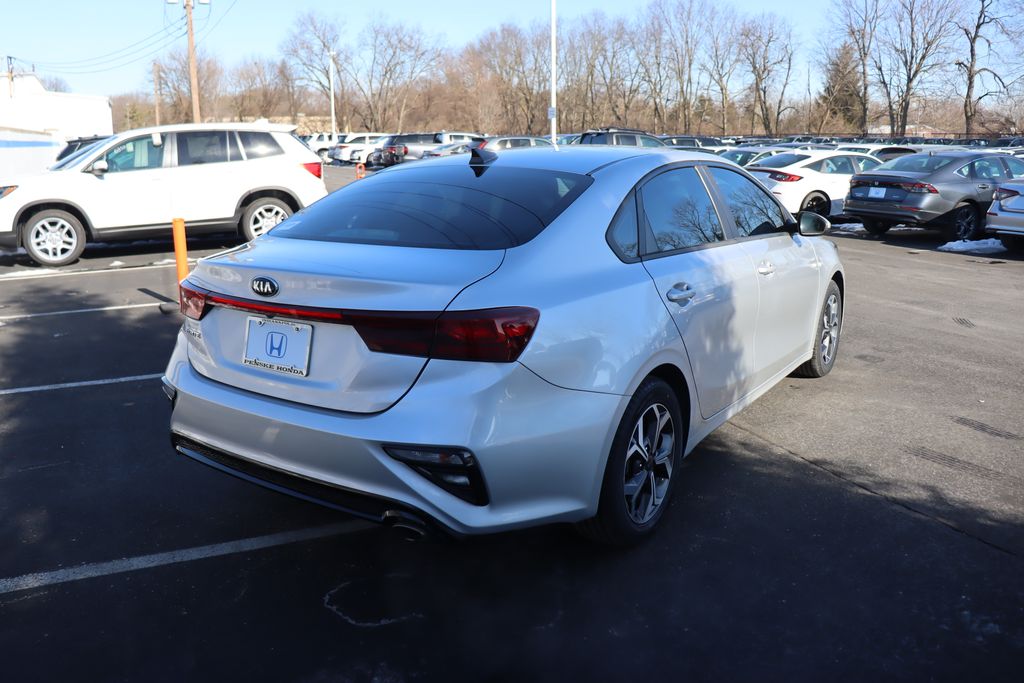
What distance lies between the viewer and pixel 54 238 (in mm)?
12188

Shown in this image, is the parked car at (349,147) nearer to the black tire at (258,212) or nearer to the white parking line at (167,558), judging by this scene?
the black tire at (258,212)

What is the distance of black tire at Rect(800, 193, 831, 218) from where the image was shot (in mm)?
16609

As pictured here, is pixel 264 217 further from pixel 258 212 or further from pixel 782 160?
pixel 782 160

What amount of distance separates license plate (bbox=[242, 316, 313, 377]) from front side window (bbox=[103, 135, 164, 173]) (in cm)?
1045

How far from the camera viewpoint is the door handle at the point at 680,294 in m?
3.75

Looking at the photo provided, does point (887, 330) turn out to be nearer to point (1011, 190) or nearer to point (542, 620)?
point (542, 620)

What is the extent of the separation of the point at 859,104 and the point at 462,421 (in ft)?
219

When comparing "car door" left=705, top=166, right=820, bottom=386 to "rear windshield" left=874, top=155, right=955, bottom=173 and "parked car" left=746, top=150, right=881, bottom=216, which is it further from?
"parked car" left=746, top=150, right=881, bottom=216

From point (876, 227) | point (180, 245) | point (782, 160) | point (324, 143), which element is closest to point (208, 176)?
point (180, 245)

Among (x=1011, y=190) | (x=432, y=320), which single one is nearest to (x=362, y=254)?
(x=432, y=320)

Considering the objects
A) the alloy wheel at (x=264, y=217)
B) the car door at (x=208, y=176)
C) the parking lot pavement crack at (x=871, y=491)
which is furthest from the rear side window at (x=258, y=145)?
the parking lot pavement crack at (x=871, y=491)

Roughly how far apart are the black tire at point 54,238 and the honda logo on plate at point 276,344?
34.1ft

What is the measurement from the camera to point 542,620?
318cm

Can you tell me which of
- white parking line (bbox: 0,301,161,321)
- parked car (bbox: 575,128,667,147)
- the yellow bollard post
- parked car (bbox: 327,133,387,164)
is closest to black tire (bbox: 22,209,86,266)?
white parking line (bbox: 0,301,161,321)
